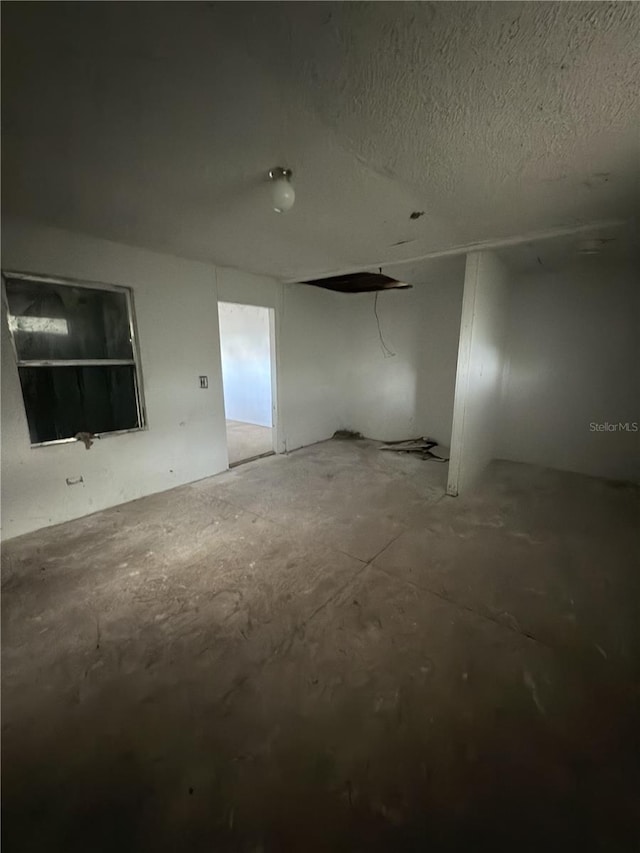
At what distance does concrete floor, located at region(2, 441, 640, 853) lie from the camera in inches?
42.0

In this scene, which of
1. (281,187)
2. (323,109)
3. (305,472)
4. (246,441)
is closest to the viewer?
(323,109)

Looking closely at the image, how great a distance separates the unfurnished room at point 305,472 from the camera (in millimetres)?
1070

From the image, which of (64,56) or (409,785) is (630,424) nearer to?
(409,785)

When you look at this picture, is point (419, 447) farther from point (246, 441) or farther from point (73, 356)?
point (73, 356)

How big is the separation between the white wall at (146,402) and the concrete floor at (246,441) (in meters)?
0.73

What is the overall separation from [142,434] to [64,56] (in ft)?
9.06

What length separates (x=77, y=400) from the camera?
115 inches

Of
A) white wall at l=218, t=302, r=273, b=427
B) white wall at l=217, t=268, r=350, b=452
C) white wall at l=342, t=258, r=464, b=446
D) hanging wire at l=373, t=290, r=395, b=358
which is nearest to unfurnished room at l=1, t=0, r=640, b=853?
white wall at l=217, t=268, r=350, b=452

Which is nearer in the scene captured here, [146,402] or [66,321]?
[66,321]

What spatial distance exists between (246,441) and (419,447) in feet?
9.33

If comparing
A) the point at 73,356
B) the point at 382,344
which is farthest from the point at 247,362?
the point at 73,356

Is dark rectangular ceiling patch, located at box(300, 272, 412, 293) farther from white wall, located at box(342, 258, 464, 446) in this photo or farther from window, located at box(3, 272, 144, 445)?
window, located at box(3, 272, 144, 445)

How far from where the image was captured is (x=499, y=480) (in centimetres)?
386

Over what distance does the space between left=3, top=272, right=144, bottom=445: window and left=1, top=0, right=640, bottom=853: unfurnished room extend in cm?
2
